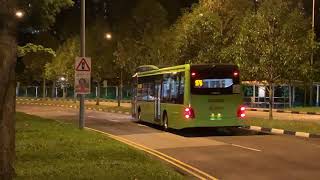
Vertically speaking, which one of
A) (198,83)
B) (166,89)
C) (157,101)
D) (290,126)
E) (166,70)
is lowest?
(290,126)

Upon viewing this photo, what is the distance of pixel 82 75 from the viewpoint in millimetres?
21844

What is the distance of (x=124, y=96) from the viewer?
251ft

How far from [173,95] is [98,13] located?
66.1m

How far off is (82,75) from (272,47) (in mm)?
10043

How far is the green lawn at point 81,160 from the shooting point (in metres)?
10.8

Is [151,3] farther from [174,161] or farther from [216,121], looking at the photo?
[174,161]

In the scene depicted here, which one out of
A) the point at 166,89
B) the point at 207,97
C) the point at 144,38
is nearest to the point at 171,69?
the point at 166,89

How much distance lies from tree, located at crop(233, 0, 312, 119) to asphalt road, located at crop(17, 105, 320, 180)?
14.7ft

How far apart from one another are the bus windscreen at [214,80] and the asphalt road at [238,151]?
1.71 m

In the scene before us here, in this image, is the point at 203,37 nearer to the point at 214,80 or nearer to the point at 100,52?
the point at 214,80

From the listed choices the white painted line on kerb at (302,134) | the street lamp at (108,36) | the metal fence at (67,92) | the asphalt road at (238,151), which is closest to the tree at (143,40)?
the street lamp at (108,36)

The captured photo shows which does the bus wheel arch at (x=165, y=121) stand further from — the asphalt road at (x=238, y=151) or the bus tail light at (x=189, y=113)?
the bus tail light at (x=189, y=113)

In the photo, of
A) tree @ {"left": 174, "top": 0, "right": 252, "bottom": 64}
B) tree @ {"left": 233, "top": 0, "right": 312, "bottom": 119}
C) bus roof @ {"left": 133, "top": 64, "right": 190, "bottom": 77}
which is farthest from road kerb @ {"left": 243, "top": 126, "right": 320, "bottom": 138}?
tree @ {"left": 174, "top": 0, "right": 252, "bottom": 64}

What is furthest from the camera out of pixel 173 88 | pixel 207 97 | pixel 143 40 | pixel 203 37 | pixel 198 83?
pixel 143 40
